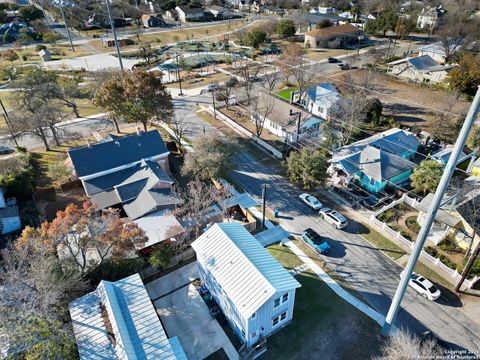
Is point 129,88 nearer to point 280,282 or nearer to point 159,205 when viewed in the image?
point 159,205

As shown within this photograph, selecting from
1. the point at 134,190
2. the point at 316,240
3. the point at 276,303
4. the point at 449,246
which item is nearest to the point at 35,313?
the point at 276,303

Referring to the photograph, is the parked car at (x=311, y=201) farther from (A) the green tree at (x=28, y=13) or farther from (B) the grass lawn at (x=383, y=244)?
(A) the green tree at (x=28, y=13)

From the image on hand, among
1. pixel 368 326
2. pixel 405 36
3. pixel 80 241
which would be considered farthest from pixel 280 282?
pixel 405 36

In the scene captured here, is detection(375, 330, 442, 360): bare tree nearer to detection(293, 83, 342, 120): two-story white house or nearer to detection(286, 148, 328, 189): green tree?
detection(286, 148, 328, 189): green tree

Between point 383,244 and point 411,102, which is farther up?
point 411,102

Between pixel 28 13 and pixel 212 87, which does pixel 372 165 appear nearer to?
pixel 212 87

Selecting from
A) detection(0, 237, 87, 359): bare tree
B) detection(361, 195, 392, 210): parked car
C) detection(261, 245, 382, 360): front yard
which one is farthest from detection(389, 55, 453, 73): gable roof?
detection(0, 237, 87, 359): bare tree

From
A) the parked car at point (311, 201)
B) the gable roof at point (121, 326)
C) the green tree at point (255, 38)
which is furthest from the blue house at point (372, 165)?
the green tree at point (255, 38)
